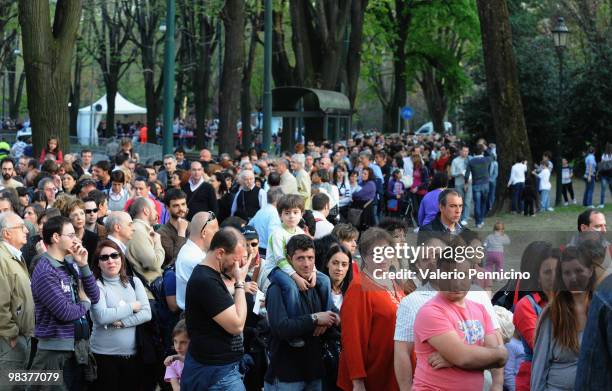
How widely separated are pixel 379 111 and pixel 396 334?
357 feet

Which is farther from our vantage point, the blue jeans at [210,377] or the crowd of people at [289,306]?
the blue jeans at [210,377]

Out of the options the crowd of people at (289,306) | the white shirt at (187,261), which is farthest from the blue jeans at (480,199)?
the white shirt at (187,261)

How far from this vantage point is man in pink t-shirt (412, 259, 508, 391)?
5.86 metres

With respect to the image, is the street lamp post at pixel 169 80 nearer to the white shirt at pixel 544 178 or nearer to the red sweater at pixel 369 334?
the white shirt at pixel 544 178

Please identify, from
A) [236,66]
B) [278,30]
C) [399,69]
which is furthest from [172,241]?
[399,69]

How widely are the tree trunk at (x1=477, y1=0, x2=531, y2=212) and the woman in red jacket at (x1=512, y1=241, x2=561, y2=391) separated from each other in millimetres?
18565

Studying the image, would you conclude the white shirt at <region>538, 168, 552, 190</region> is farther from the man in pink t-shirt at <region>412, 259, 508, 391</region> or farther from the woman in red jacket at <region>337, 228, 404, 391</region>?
the man in pink t-shirt at <region>412, 259, 508, 391</region>

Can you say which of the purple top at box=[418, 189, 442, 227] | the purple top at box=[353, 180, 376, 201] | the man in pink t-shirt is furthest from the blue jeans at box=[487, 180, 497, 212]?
the man in pink t-shirt

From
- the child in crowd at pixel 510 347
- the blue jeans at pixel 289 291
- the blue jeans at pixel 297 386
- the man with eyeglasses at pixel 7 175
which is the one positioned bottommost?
the blue jeans at pixel 297 386

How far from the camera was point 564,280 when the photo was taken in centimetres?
586

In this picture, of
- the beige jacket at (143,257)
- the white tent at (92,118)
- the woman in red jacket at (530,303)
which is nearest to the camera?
the woman in red jacket at (530,303)

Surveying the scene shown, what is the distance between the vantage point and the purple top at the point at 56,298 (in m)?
8.12

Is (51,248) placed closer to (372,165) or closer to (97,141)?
(372,165)

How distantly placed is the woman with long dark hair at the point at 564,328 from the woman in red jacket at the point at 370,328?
131 centimetres
